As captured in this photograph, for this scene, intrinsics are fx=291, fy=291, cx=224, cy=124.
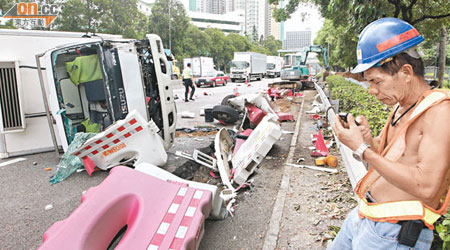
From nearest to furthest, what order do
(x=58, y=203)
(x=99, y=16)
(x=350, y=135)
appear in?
(x=350, y=135)
(x=58, y=203)
(x=99, y=16)

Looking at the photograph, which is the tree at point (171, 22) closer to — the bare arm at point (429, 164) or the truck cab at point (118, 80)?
the truck cab at point (118, 80)

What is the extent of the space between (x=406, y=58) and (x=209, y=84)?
24023mm

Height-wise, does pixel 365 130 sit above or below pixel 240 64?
below

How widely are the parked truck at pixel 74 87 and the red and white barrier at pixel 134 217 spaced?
2454 millimetres

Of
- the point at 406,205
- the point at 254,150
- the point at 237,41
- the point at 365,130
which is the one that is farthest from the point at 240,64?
the point at 237,41

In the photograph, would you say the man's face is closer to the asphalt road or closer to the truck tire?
the asphalt road

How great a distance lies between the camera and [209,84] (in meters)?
25.0

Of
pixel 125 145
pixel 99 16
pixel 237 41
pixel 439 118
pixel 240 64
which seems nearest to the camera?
pixel 439 118

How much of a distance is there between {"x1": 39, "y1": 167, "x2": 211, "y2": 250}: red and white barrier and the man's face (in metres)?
1.77

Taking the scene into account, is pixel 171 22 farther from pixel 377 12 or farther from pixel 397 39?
pixel 397 39

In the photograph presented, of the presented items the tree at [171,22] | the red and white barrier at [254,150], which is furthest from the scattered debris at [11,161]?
the tree at [171,22]

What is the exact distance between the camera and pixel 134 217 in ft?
8.05

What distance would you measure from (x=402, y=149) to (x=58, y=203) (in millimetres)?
4174

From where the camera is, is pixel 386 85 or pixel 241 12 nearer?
pixel 386 85
